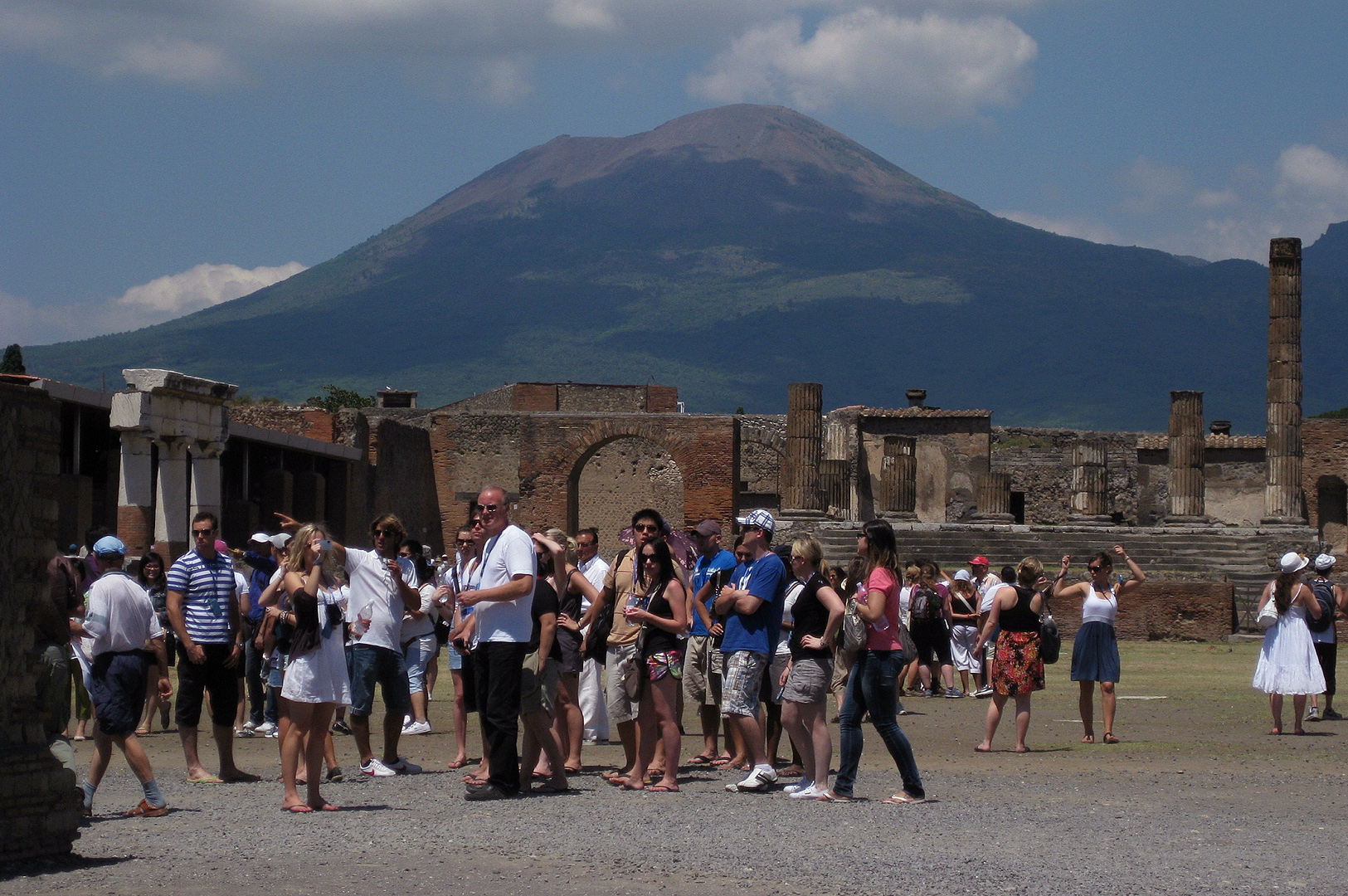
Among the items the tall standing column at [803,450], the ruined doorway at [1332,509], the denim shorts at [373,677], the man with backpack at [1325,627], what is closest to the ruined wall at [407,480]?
the tall standing column at [803,450]

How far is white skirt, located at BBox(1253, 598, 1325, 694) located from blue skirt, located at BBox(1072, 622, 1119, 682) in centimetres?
140

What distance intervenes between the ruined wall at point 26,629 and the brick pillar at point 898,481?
107ft

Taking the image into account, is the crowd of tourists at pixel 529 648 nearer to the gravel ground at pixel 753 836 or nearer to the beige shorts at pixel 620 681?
the beige shorts at pixel 620 681

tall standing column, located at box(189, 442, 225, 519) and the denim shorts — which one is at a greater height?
tall standing column, located at box(189, 442, 225, 519)

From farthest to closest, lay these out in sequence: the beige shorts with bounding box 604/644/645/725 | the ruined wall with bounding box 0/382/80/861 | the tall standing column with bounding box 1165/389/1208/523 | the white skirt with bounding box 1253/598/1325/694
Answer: the tall standing column with bounding box 1165/389/1208/523 → the white skirt with bounding box 1253/598/1325/694 → the beige shorts with bounding box 604/644/645/725 → the ruined wall with bounding box 0/382/80/861

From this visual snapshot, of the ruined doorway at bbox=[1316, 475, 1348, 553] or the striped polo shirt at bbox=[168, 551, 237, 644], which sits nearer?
the striped polo shirt at bbox=[168, 551, 237, 644]

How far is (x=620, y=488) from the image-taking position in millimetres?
43875

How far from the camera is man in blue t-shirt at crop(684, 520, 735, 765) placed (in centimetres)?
1016

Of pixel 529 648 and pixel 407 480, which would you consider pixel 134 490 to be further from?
pixel 407 480

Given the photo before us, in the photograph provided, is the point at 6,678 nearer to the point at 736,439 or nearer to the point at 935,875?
the point at 935,875

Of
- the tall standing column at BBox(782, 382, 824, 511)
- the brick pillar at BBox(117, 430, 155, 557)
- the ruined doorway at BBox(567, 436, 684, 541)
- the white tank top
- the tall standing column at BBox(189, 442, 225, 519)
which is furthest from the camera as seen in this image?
the ruined doorway at BBox(567, 436, 684, 541)

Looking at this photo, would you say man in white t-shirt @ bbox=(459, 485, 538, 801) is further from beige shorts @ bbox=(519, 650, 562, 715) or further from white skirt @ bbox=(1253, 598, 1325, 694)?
white skirt @ bbox=(1253, 598, 1325, 694)

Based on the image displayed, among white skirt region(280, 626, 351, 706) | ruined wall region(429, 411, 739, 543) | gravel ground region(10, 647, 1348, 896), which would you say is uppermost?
ruined wall region(429, 411, 739, 543)

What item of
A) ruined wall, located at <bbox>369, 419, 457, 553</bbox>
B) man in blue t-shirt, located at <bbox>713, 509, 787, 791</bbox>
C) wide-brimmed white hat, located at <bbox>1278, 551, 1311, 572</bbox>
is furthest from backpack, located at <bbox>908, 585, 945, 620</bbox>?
ruined wall, located at <bbox>369, 419, 457, 553</bbox>
